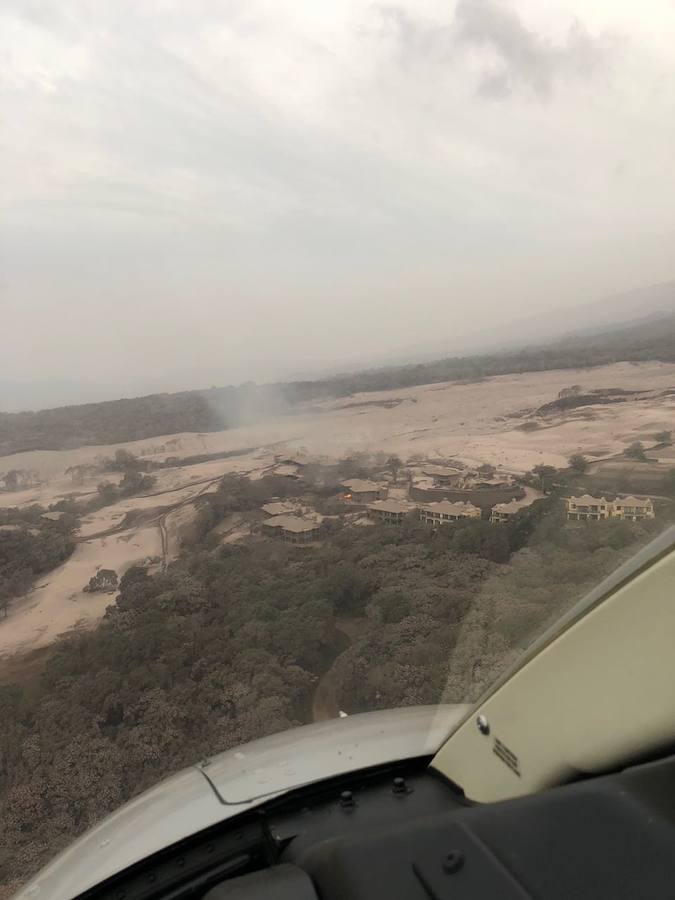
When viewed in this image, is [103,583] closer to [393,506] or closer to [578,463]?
A: [393,506]

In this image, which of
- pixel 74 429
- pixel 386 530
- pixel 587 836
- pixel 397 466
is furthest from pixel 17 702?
pixel 74 429

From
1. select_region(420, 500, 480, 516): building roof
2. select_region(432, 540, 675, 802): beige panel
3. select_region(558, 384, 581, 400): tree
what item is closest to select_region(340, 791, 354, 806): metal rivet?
select_region(432, 540, 675, 802): beige panel

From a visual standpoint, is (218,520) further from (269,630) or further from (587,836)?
(587,836)

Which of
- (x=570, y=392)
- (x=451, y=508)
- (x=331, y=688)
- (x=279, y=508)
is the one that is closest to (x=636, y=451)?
(x=451, y=508)

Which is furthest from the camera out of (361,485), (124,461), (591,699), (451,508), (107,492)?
(124,461)

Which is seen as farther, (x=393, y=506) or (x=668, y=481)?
(x=393, y=506)

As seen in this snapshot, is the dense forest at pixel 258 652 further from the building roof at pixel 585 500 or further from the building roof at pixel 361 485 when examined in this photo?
the building roof at pixel 361 485
